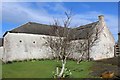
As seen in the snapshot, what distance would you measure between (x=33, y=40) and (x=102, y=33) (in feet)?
46.3

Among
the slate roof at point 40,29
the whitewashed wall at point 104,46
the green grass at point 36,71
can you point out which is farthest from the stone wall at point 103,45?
the green grass at point 36,71

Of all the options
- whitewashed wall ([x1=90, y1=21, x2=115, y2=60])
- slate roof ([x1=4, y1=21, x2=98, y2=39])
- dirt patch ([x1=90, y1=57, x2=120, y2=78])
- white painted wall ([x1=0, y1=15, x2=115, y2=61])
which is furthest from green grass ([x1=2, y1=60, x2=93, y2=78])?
slate roof ([x1=4, y1=21, x2=98, y2=39])

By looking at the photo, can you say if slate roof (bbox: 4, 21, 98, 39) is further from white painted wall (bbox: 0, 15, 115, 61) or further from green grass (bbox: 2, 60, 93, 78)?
green grass (bbox: 2, 60, 93, 78)

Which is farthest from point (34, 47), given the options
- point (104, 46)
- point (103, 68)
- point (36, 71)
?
point (103, 68)

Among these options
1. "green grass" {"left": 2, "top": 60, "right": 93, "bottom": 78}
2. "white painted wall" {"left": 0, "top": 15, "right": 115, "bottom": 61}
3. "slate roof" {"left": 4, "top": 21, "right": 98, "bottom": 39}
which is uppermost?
"slate roof" {"left": 4, "top": 21, "right": 98, "bottom": 39}

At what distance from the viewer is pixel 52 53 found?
42.5 m

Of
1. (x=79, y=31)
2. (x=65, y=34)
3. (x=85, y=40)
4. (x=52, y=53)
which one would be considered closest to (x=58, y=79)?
(x=65, y=34)

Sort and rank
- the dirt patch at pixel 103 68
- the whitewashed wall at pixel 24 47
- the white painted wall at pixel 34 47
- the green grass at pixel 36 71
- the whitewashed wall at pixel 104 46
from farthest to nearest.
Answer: the whitewashed wall at pixel 104 46 → the white painted wall at pixel 34 47 → the whitewashed wall at pixel 24 47 → the dirt patch at pixel 103 68 → the green grass at pixel 36 71

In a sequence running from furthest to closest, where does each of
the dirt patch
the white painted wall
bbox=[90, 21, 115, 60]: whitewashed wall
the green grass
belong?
bbox=[90, 21, 115, 60]: whitewashed wall
the white painted wall
the dirt patch
the green grass

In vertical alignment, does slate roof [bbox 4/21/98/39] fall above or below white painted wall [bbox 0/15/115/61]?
above

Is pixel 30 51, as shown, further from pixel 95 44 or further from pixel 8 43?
pixel 95 44

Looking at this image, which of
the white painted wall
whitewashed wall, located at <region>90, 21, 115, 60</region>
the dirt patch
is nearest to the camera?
the dirt patch

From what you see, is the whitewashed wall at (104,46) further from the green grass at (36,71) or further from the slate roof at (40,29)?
the green grass at (36,71)

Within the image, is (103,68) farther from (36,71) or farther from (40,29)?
(40,29)
